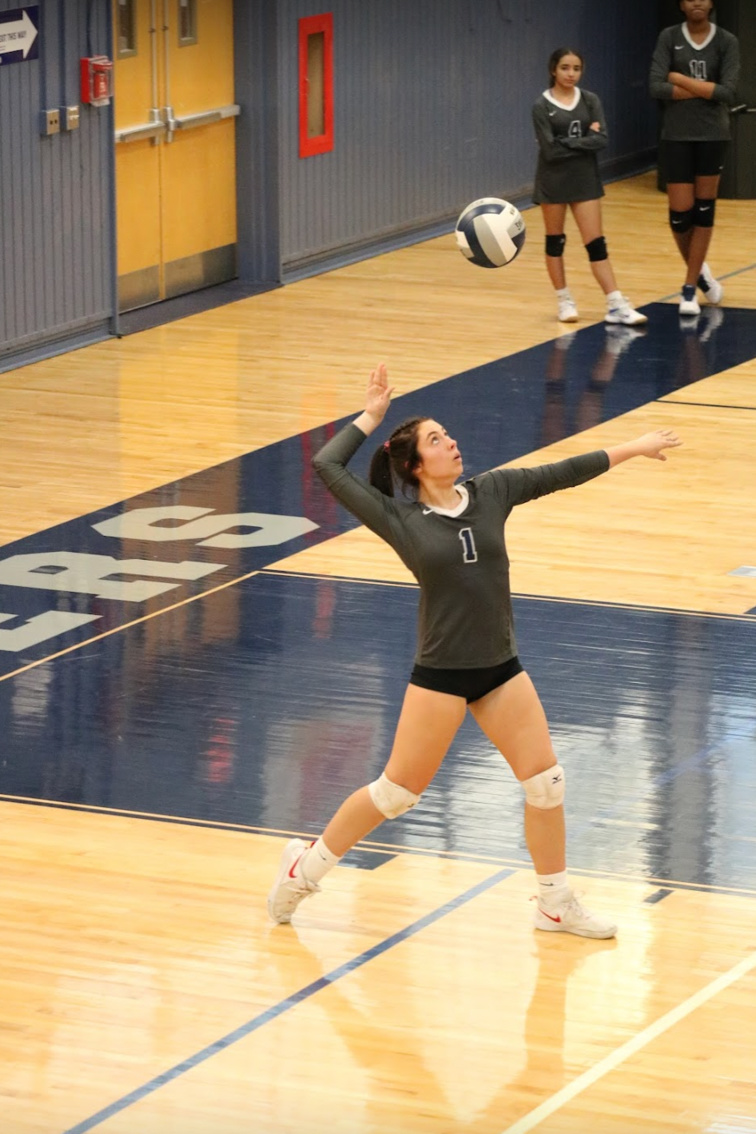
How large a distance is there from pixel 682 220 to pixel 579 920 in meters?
10.2

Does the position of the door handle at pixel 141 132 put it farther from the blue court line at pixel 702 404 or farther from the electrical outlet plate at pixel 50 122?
the blue court line at pixel 702 404

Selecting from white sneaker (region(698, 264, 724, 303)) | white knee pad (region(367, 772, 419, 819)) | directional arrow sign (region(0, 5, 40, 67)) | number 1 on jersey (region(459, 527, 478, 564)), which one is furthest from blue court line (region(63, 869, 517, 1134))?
white sneaker (region(698, 264, 724, 303))

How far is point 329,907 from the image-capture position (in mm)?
7074

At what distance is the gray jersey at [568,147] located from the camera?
15586mm

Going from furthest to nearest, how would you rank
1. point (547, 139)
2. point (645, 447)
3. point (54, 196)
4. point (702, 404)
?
point (547, 139) < point (54, 196) < point (702, 404) < point (645, 447)

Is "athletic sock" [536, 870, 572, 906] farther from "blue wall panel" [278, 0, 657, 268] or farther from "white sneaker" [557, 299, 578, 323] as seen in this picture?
"blue wall panel" [278, 0, 657, 268]

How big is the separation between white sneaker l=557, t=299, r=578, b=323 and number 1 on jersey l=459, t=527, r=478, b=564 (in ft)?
33.2

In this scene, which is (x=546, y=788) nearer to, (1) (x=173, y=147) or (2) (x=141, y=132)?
(2) (x=141, y=132)

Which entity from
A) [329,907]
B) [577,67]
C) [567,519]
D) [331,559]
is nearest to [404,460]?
[329,907]

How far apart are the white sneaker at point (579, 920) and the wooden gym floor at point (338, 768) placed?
0.05m

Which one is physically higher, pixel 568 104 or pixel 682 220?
pixel 568 104

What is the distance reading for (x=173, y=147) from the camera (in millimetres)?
16906

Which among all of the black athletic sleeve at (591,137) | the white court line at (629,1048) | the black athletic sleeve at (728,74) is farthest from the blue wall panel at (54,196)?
the white court line at (629,1048)

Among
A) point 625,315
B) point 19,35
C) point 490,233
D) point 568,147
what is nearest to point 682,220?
point 625,315
